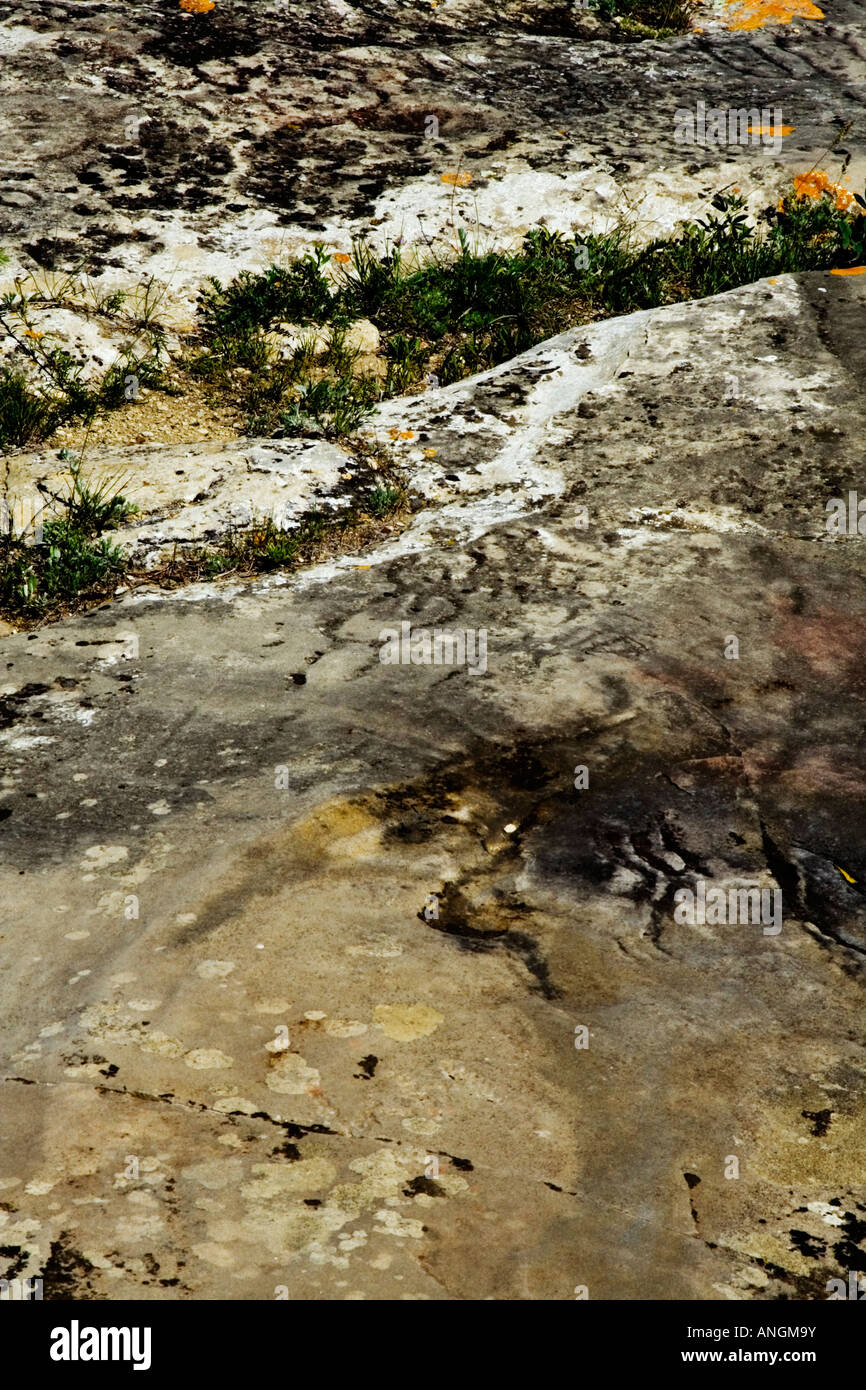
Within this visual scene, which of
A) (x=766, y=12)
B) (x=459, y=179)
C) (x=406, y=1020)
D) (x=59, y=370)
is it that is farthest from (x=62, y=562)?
(x=766, y=12)

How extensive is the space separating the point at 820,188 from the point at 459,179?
7.27 feet

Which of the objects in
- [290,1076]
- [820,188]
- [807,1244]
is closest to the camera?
[807,1244]

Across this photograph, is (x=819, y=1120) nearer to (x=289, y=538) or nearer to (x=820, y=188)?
(x=289, y=538)

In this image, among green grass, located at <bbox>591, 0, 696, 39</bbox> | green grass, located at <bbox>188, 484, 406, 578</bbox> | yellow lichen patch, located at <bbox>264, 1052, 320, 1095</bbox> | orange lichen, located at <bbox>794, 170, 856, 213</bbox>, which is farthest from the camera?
green grass, located at <bbox>591, 0, 696, 39</bbox>

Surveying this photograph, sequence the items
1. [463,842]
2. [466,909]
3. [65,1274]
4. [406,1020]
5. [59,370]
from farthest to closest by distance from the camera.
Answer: [59,370]
[463,842]
[466,909]
[406,1020]
[65,1274]

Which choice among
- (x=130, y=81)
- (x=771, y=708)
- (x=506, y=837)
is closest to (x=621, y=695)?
(x=771, y=708)

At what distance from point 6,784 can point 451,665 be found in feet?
4.84

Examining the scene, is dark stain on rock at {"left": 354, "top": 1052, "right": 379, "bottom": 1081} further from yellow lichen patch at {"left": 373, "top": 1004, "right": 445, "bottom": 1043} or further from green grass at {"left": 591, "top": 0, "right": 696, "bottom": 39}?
green grass at {"left": 591, "top": 0, "right": 696, "bottom": 39}

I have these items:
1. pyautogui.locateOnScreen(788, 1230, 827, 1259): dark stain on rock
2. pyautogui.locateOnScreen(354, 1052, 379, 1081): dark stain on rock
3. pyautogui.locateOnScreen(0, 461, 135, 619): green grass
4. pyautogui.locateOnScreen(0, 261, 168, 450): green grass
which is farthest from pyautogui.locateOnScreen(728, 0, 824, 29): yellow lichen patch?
pyautogui.locateOnScreen(788, 1230, 827, 1259): dark stain on rock

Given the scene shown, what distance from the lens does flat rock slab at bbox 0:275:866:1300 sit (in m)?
2.35

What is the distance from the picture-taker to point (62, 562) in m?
4.88

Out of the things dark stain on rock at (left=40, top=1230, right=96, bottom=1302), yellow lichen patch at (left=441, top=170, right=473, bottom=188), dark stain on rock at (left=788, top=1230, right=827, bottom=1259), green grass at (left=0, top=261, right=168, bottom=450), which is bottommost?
dark stain on rock at (left=788, top=1230, right=827, bottom=1259)

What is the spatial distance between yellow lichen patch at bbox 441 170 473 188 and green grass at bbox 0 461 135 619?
3.63m
